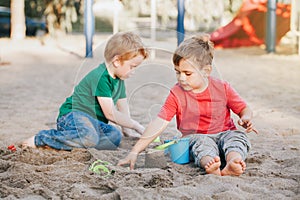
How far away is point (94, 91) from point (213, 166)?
0.90 metres

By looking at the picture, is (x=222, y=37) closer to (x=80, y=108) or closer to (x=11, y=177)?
(x=80, y=108)

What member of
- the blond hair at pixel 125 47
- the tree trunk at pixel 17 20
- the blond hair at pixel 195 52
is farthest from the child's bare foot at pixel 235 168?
the tree trunk at pixel 17 20

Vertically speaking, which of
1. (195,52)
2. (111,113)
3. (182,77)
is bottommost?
(111,113)

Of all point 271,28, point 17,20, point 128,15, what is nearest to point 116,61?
point 271,28

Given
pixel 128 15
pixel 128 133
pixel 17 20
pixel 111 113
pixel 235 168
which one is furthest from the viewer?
pixel 128 15

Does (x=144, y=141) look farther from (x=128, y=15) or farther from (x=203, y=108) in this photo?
(x=128, y=15)

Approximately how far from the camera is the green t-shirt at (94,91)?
9.62ft

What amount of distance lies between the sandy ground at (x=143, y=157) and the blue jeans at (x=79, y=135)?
0.07m

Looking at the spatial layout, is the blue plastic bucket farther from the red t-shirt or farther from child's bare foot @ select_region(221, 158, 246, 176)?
child's bare foot @ select_region(221, 158, 246, 176)

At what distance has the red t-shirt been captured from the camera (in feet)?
8.87

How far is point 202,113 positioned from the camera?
275 cm

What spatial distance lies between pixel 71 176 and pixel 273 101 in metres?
2.83

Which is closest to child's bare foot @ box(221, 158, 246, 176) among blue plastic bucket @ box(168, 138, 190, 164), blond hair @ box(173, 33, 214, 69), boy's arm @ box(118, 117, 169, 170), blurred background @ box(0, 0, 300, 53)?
blue plastic bucket @ box(168, 138, 190, 164)

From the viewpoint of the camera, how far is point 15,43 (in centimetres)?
1191
